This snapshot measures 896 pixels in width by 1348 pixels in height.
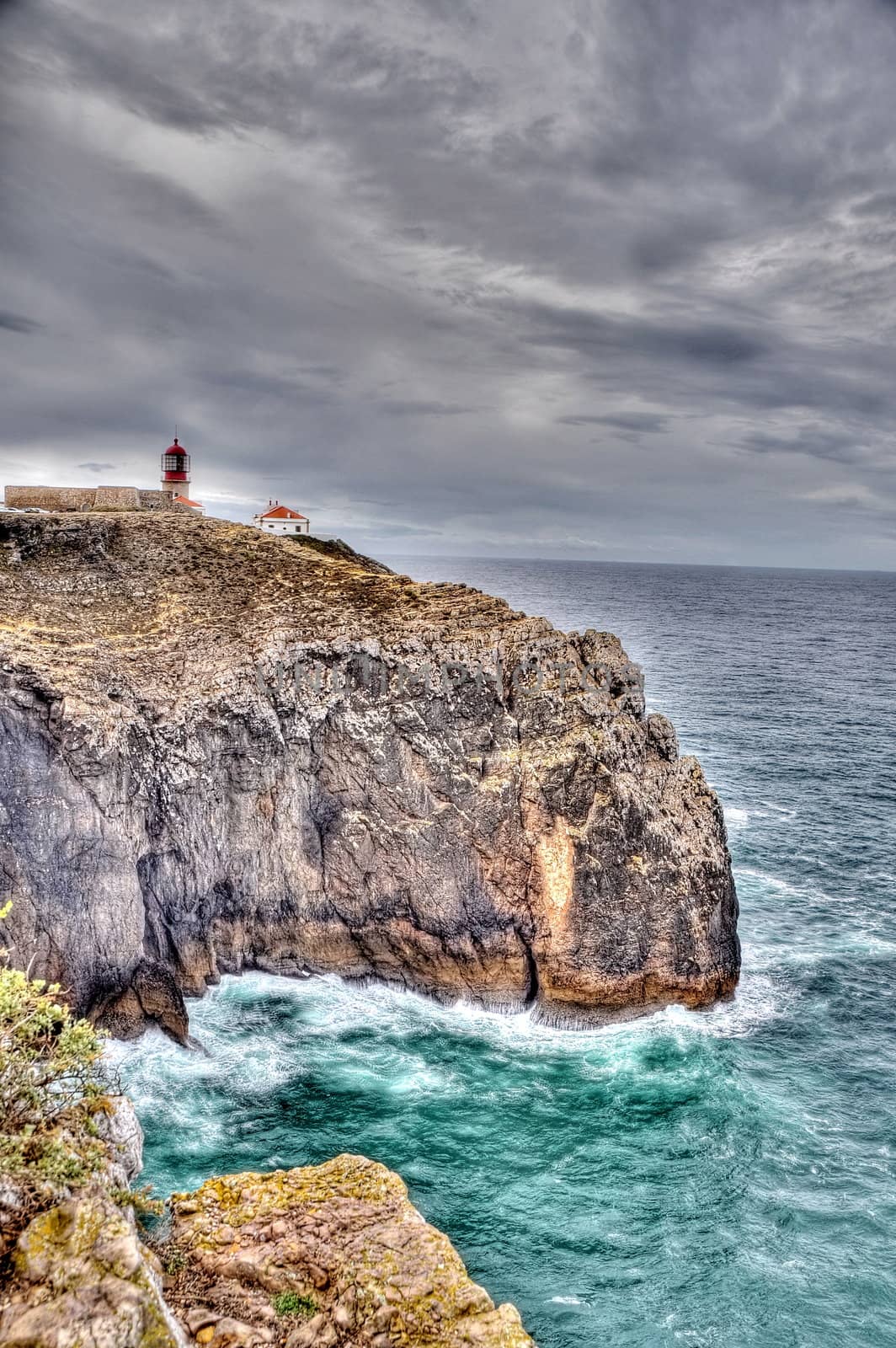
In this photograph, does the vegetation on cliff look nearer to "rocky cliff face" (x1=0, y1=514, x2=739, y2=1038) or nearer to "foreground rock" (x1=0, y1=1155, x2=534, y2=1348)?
"foreground rock" (x1=0, y1=1155, x2=534, y2=1348)

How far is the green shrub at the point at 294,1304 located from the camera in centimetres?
1991

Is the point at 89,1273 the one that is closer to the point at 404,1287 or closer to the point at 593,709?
the point at 404,1287

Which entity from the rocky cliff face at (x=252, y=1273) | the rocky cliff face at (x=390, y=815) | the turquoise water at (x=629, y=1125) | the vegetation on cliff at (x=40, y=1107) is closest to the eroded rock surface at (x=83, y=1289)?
the rocky cliff face at (x=252, y=1273)

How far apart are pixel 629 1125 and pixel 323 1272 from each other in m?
16.3

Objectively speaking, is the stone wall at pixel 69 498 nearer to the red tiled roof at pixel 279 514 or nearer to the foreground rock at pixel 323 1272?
the red tiled roof at pixel 279 514

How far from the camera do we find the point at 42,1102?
20219 mm

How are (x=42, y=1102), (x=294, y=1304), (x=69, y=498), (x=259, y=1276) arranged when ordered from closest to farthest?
(x=294, y=1304) → (x=42, y=1102) → (x=259, y=1276) → (x=69, y=498)

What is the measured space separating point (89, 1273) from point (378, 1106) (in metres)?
19.2

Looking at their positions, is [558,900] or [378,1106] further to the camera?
[558,900]

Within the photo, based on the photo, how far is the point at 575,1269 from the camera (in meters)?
27.1

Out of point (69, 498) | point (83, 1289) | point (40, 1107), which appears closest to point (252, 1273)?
point (83, 1289)

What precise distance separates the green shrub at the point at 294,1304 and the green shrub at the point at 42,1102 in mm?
5239

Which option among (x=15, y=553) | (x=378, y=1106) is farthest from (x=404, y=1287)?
(x=15, y=553)

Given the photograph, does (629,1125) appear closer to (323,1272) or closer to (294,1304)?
(323,1272)
